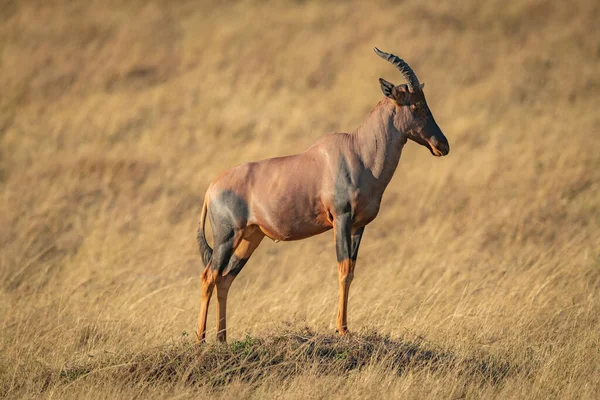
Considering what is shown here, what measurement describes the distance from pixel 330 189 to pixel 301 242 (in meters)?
7.10

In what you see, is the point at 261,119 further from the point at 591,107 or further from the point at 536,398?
the point at 536,398

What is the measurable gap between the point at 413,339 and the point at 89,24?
1904 centimetres

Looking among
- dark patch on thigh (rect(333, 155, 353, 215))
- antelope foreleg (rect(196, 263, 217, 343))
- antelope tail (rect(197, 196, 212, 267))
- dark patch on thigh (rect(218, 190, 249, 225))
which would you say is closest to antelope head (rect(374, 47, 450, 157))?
dark patch on thigh (rect(333, 155, 353, 215))

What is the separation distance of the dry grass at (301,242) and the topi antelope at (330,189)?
0.85 m

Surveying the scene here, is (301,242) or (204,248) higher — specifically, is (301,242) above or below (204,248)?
below

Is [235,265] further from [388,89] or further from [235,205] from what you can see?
[388,89]

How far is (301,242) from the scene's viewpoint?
1455 centimetres

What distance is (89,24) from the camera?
80.7 ft

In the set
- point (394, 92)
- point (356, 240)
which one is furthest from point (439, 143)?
point (356, 240)

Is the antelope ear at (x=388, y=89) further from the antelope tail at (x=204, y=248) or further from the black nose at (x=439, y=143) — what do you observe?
the antelope tail at (x=204, y=248)

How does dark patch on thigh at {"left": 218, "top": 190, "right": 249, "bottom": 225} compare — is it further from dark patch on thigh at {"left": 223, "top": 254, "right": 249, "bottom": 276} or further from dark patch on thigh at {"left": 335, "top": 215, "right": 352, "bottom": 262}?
dark patch on thigh at {"left": 335, "top": 215, "right": 352, "bottom": 262}

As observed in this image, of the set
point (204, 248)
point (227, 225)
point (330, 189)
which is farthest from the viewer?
point (204, 248)

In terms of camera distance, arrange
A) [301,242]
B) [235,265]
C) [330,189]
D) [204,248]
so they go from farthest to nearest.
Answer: [301,242]
[204,248]
[235,265]
[330,189]

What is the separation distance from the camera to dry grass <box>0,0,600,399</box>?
24.5 feet
